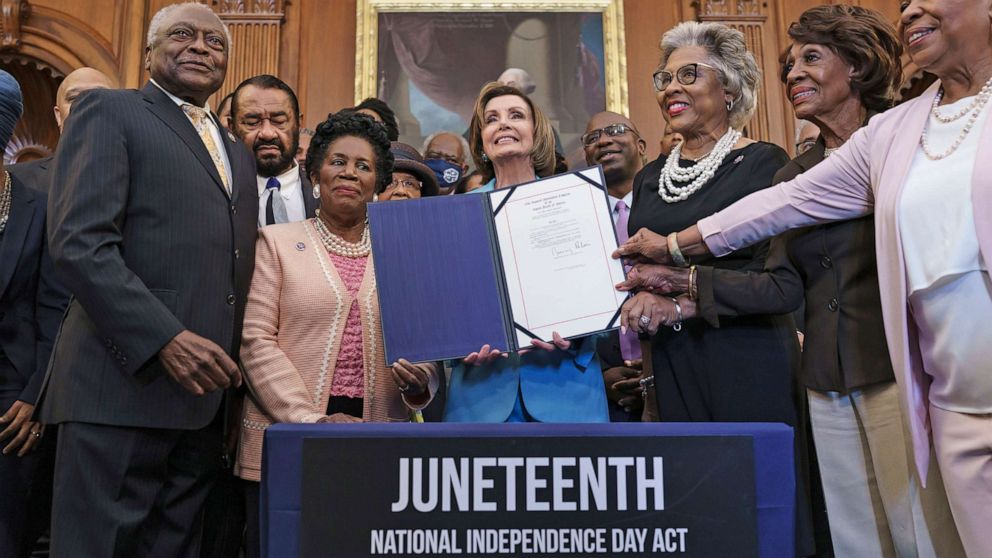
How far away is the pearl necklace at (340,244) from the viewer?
260cm

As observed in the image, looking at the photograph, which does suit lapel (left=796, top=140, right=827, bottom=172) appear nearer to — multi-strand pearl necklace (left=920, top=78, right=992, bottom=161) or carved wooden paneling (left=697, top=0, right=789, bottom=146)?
multi-strand pearl necklace (left=920, top=78, right=992, bottom=161)

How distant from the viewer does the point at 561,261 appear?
7.49 feet

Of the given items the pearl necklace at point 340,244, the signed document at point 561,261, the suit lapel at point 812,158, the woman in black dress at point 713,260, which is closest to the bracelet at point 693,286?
the woman in black dress at point 713,260

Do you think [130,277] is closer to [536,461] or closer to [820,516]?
[536,461]

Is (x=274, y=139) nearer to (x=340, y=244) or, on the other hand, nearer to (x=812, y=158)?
(x=340, y=244)

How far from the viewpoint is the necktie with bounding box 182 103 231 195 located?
97.3 inches

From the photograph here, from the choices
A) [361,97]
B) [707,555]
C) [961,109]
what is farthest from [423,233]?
[361,97]

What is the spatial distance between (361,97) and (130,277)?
177 inches

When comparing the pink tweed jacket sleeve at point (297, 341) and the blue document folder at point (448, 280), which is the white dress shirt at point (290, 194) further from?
the blue document folder at point (448, 280)

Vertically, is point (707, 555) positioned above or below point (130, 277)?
below

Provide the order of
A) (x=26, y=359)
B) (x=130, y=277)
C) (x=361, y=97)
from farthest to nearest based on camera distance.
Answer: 1. (x=361, y=97)
2. (x=26, y=359)
3. (x=130, y=277)

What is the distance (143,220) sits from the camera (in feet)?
7.31

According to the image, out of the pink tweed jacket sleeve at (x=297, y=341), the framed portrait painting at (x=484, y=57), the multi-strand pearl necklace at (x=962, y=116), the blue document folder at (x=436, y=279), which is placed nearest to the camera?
the multi-strand pearl necklace at (x=962, y=116)

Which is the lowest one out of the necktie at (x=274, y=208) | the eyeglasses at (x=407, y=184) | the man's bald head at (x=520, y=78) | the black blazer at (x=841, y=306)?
the black blazer at (x=841, y=306)
